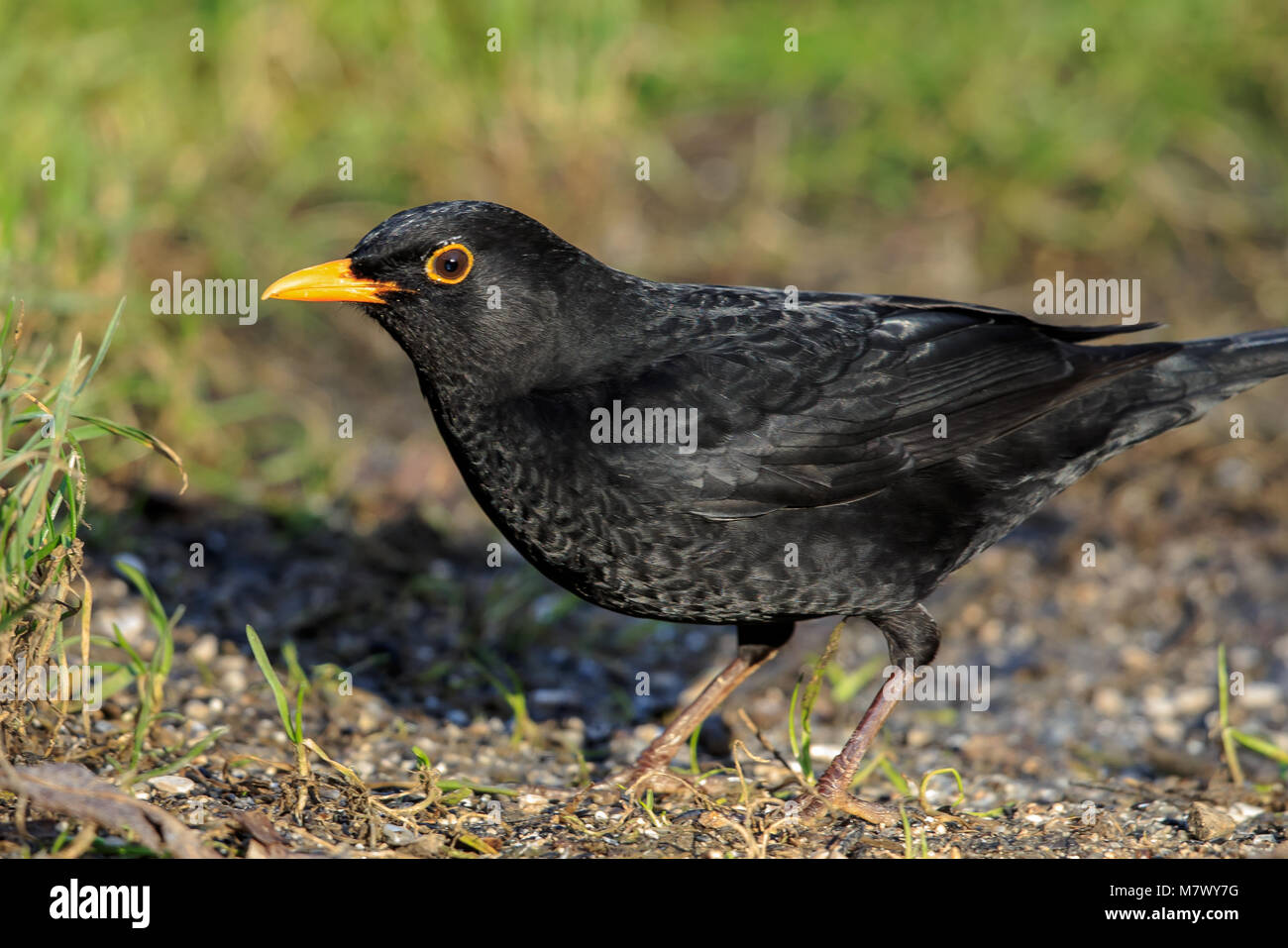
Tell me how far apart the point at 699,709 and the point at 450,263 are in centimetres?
184

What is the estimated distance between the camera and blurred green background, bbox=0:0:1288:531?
8078 mm

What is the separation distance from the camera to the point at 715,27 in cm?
1082

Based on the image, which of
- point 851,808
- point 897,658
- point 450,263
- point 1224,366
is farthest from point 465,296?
point 1224,366

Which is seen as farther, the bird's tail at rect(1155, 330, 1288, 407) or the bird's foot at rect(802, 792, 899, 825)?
the bird's tail at rect(1155, 330, 1288, 407)

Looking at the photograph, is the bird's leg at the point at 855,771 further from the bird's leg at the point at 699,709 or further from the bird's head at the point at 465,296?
the bird's head at the point at 465,296

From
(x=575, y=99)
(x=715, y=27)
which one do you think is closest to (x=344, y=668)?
(x=575, y=99)

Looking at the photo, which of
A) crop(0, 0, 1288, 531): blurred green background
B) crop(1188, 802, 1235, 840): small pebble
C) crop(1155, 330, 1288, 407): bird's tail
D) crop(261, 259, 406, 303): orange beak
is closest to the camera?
crop(1188, 802, 1235, 840): small pebble

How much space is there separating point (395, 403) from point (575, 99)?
2374 mm

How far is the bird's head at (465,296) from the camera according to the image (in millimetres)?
4680

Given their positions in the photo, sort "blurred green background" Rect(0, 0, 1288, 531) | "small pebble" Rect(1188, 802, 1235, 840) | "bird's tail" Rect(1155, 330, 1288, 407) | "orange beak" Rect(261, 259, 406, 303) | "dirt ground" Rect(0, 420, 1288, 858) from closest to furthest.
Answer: "dirt ground" Rect(0, 420, 1288, 858)
"small pebble" Rect(1188, 802, 1235, 840)
"orange beak" Rect(261, 259, 406, 303)
"bird's tail" Rect(1155, 330, 1288, 407)
"blurred green background" Rect(0, 0, 1288, 531)

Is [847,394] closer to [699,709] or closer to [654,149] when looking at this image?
[699,709]

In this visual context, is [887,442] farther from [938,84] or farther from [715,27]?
[715,27]

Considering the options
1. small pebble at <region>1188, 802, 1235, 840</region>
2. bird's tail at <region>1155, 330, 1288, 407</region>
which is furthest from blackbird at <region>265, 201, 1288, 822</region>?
small pebble at <region>1188, 802, 1235, 840</region>

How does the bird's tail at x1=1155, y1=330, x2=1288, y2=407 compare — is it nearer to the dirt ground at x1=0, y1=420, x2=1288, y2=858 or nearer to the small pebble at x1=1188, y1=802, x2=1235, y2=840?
the dirt ground at x1=0, y1=420, x2=1288, y2=858
